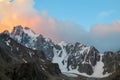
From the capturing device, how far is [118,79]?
587 feet

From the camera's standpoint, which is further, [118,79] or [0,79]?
[0,79]

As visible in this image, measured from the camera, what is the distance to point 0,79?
19725 cm

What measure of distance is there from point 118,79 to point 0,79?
62.9m
